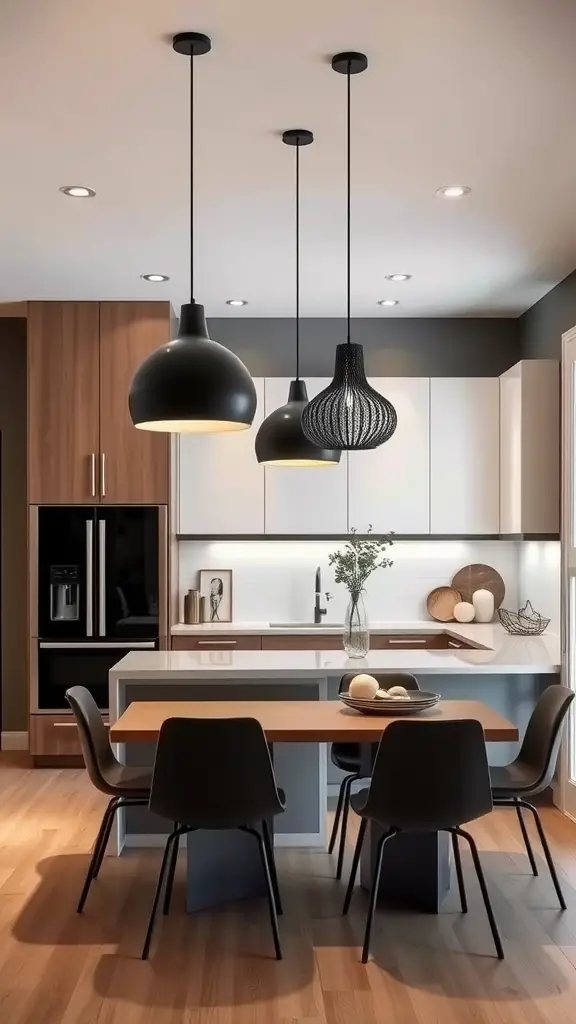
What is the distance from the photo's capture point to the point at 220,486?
21.6ft

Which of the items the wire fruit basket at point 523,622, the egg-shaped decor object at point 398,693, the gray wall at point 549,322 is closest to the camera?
the egg-shaped decor object at point 398,693

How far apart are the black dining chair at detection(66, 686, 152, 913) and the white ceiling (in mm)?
2076

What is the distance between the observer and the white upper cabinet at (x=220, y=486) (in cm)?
656

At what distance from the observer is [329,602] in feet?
22.4

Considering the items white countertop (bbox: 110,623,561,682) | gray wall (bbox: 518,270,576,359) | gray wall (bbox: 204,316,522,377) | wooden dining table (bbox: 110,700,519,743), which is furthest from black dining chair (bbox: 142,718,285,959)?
gray wall (bbox: 204,316,522,377)

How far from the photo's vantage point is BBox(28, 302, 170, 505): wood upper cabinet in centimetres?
624

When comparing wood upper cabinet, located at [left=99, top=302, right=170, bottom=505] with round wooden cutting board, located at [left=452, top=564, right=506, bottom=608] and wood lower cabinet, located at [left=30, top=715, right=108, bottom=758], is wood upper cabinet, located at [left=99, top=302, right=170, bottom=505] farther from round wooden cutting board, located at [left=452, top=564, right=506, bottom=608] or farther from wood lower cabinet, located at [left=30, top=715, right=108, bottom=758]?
round wooden cutting board, located at [left=452, top=564, right=506, bottom=608]

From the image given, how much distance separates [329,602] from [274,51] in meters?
4.30

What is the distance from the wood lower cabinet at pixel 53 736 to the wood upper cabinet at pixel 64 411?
4.31ft

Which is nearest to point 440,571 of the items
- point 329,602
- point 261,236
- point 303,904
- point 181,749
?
point 329,602

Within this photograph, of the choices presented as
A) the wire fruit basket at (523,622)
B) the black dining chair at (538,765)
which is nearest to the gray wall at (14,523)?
the wire fruit basket at (523,622)

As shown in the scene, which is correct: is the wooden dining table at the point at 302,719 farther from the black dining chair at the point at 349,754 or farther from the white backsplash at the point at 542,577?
the white backsplash at the point at 542,577

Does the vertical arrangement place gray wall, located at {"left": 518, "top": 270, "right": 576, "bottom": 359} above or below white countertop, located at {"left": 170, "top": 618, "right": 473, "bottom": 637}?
above

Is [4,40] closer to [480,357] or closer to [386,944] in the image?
[386,944]
